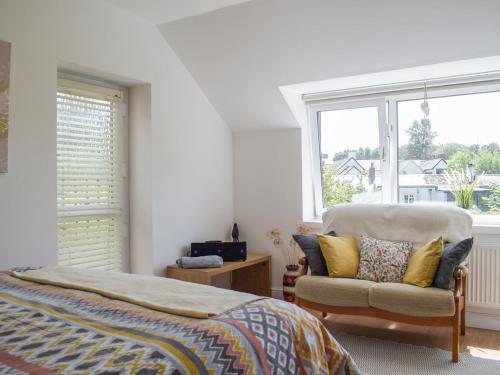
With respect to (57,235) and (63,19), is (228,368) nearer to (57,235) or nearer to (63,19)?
(57,235)

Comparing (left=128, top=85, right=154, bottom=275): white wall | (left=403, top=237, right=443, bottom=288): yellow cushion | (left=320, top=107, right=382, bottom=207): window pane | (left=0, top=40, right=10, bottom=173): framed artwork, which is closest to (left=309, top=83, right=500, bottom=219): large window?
(left=320, top=107, right=382, bottom=207): window pane

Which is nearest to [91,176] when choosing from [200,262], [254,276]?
[200,262]

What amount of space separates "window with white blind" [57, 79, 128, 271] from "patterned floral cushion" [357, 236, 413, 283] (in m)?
1.91

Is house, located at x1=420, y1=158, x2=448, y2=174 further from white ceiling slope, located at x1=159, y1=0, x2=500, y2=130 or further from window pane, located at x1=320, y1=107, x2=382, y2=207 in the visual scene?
white ceiling slope, located at x1=159, y1=0, x2=500, y2=130

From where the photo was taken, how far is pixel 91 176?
351cm

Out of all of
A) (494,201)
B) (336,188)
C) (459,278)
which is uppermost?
(336,188)

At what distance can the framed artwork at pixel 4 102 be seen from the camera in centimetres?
266

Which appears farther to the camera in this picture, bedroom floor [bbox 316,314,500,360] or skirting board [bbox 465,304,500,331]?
skirting board [bbox 465,304,500,331]

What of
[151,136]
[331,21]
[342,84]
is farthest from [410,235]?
[151,136]

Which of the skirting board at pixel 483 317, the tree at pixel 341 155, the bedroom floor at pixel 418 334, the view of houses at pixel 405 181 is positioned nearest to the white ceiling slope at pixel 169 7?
the tree at pixel 341 155

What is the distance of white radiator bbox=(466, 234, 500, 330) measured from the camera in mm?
3602

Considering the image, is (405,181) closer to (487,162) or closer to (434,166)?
(434,166)

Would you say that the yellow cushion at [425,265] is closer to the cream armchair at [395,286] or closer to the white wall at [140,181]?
the cream armchair at [395,286]

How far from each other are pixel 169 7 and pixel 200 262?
1.94 meters
